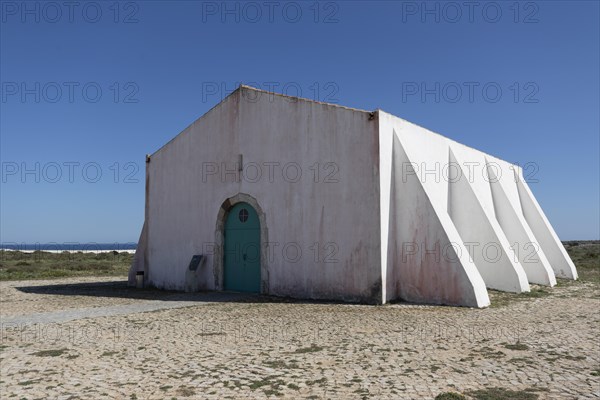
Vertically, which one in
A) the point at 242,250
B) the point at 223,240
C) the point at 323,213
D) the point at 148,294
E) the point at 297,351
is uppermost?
the point at 323,213

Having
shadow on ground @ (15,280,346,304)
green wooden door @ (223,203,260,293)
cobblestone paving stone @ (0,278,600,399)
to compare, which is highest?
green wooden door @ (223,203,260,293)

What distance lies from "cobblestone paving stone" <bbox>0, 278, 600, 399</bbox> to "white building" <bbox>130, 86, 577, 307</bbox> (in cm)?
110

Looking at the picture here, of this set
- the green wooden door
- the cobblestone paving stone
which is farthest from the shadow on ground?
the cobblestone paving stone

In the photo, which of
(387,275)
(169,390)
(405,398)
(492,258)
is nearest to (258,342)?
(169,390)

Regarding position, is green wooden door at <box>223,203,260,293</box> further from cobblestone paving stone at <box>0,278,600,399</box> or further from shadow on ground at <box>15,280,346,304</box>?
cobblestone paving stone at <box>0,278,600,399</box>

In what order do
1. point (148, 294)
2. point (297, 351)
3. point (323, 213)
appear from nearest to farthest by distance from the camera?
point (297, 351) → point (323, 213) → point (148, 294)

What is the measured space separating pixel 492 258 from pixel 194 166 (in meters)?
9.21

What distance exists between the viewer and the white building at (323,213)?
11039 mm

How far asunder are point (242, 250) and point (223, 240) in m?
0.76

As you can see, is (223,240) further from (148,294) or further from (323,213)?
(323,213)

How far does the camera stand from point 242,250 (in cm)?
1364

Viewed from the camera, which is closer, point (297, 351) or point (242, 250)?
point (297, 351)

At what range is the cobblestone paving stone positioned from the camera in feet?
15.5

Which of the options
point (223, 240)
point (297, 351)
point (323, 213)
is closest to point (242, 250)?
point (223, 240)
